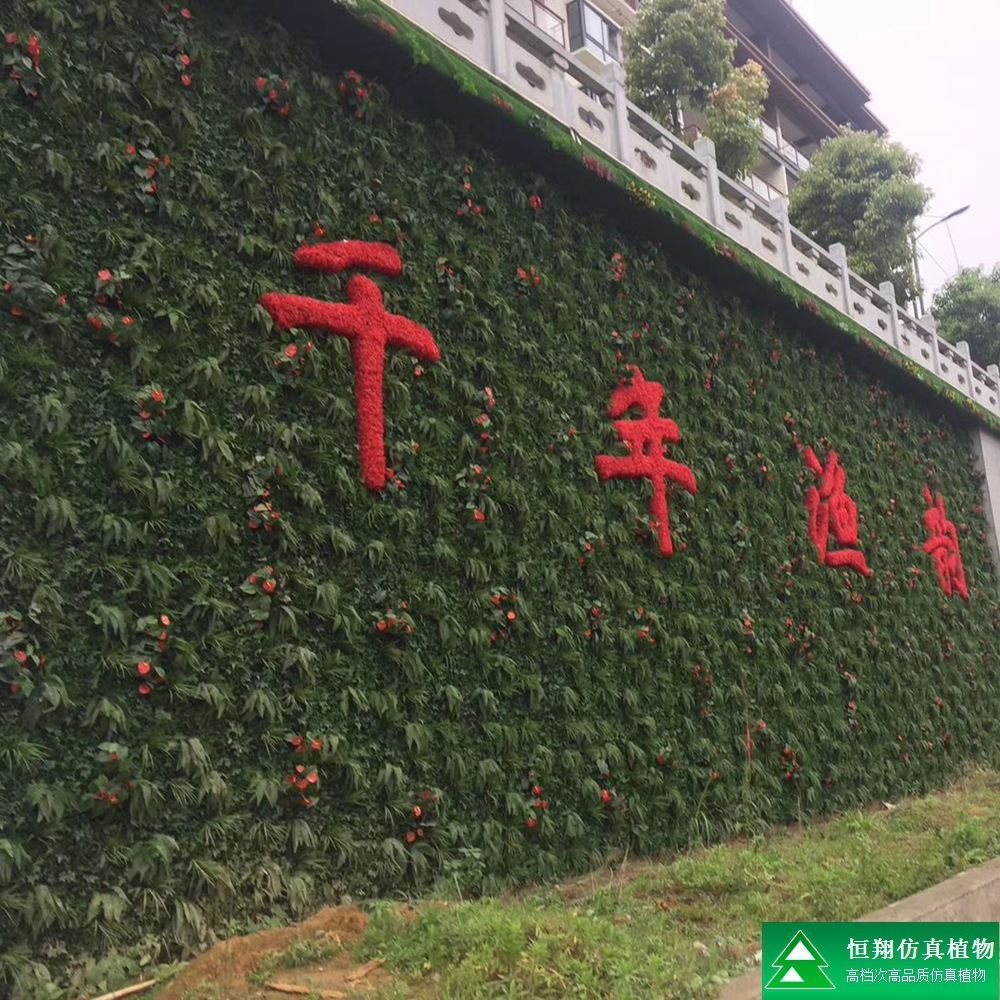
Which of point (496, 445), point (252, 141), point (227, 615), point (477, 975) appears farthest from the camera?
point (496, 445)

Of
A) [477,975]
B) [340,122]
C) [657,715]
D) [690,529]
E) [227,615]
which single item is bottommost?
[477,975]

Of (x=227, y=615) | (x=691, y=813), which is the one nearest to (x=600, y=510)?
(x=691, y=813)

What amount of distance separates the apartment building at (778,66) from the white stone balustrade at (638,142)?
14.9ft

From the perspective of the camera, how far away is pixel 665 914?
3.35 m

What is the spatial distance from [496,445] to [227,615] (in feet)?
5.21

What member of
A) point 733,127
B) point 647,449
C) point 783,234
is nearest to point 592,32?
point 733,127

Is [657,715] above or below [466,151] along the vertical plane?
below

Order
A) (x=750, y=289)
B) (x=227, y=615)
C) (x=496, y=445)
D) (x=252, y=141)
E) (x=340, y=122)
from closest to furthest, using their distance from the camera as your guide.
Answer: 1. (x=227, y=615)
2. (x=252, y=141)
3. (x=340, y=122)
4. (x=496, y=445)
5. (x=750, y=289)

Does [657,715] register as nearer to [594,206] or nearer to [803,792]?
[803,792]

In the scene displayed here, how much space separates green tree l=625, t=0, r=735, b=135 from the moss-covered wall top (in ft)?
15.8

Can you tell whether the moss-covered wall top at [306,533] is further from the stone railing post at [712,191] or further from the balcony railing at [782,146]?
the balcony railing at [782,146]

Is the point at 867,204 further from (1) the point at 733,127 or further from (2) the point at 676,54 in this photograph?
(2) the point at 676,54

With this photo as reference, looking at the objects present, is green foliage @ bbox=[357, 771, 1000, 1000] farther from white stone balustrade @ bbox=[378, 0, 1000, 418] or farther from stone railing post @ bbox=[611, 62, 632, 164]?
stone railing post @ bbox=[611, 62, 632, 164]

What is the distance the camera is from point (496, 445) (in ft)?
14.0
